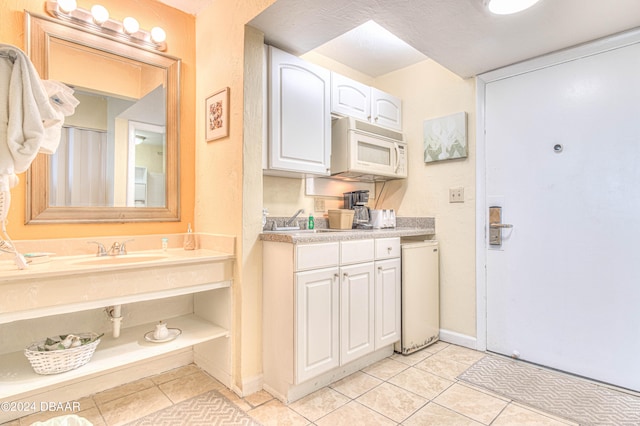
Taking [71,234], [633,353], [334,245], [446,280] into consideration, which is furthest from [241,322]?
[633,353]

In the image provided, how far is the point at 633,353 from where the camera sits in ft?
6.54

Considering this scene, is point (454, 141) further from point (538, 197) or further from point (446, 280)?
point (446, 280)

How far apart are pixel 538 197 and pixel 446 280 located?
92 cm

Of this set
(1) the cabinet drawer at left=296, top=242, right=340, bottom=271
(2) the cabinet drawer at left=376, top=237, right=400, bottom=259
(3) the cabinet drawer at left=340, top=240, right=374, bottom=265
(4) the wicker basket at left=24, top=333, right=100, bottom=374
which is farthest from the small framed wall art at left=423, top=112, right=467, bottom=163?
(4) the wicker basket at left=24, top=333, right=100, bottom=374

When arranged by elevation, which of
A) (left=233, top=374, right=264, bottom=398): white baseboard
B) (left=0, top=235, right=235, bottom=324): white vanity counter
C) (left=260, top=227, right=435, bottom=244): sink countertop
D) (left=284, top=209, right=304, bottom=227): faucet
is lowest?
(left=233, top=374, right=264, bottom=398): white baseboard

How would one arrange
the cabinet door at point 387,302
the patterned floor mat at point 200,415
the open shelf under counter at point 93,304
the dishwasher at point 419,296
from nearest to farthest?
the open shelf under counter at point 93,304
the patterned floor mat at point 200,415
the cabinet door at point 387,302
the dishwasher at point 419,296

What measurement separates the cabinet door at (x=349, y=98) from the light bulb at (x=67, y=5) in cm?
159

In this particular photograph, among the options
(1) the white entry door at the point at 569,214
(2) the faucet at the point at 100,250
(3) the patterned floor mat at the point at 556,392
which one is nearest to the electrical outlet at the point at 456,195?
(1) the white entry door at the point at 569,214

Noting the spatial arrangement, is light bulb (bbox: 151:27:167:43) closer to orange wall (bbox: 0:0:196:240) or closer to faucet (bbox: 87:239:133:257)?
orange wall (bbox: 0:0:196:240)

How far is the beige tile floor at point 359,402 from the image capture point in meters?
1.71

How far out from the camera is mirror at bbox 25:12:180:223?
1847mm

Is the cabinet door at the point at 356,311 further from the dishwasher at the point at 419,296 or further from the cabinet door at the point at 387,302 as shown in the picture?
the dishwasher at the point at 419,296

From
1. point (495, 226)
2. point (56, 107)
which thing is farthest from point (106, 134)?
point (495, 226)

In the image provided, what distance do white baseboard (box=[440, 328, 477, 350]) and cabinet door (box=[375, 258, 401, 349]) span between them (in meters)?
0.56
